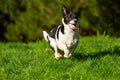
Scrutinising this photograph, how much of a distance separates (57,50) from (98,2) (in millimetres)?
8933

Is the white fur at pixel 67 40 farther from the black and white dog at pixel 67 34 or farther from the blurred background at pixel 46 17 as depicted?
the blurred background at pixel 46 17

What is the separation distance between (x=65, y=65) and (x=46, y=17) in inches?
426

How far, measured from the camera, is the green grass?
23.0 feet

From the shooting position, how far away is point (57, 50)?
25.5 feet

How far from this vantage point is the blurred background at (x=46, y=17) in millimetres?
16594

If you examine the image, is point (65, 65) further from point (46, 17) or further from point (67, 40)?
point (46, 17)

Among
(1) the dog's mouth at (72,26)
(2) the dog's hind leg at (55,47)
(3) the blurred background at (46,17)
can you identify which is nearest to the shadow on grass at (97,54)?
(2) the dog's hind leg at (55,47)

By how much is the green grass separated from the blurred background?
583 cm

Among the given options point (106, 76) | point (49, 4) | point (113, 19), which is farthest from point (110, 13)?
point (106, 76)

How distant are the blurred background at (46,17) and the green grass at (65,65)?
583cm

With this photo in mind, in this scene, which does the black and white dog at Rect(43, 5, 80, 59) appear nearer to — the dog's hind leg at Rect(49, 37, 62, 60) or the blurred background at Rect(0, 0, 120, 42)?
the dog's hind leg at Rect(49, 37, 62, 60)

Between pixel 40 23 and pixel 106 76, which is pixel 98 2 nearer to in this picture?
pixel 40 23

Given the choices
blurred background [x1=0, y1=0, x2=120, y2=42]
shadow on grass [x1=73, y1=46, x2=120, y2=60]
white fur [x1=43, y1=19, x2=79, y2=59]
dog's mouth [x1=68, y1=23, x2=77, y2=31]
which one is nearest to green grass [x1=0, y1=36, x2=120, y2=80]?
shadow on grass [x1=73, y1=46, x2=120, y2=60]

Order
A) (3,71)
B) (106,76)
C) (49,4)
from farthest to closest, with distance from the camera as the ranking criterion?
(49,4)
(3,71)
(106,76)
